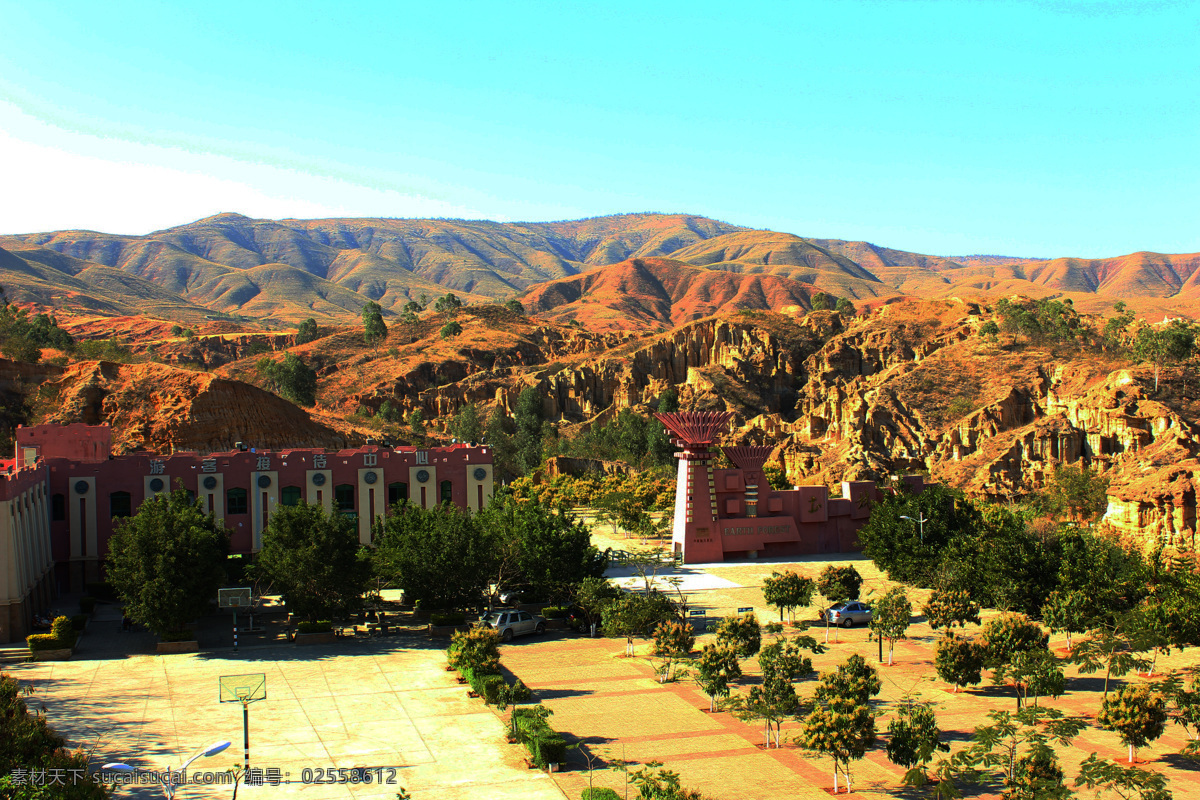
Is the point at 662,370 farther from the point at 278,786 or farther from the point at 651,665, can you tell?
the point at 278,786

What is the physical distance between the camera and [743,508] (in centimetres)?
5656

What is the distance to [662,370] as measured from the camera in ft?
408

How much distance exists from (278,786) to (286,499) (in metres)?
28.1

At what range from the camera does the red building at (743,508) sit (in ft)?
180

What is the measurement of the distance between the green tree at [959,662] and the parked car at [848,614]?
34.8 ft

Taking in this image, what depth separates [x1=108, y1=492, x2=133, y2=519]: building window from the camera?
152 ft

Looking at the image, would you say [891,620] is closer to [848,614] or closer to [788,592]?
[788,592]

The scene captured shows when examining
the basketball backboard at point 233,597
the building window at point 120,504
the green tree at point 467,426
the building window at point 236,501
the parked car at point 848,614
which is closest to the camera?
the basketball backboard at point 233,597

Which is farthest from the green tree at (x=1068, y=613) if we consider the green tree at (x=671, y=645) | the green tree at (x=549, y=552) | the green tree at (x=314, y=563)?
the green tree at (x=314, y=563)

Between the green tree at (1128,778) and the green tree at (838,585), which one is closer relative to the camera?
the green tree at (1128,778)

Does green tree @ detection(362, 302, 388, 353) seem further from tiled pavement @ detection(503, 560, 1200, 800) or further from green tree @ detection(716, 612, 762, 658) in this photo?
green tree @ detection(716, 612, 762, 658)

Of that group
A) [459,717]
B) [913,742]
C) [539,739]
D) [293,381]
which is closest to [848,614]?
[459,717]

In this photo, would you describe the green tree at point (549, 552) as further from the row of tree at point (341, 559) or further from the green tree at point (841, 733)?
the green tree at point (841, 733)

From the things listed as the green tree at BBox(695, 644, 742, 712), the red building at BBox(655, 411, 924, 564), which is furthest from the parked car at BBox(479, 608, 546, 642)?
→ the red building at BBox(655, 411, 924, 564)
